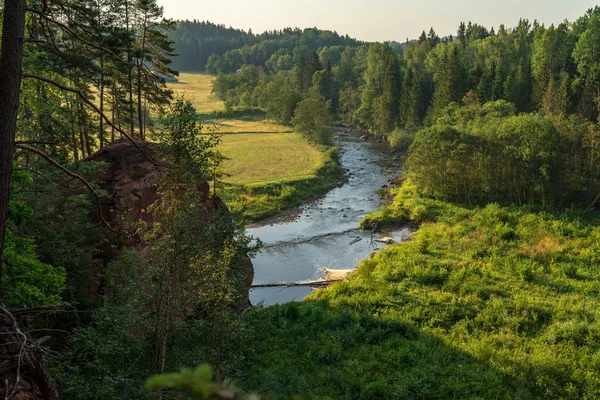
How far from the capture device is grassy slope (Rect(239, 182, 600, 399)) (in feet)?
56.5

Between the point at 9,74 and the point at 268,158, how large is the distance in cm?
6278

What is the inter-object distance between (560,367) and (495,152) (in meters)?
28.3

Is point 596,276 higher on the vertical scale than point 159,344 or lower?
lower

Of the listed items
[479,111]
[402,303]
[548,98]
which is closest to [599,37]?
[548,98]

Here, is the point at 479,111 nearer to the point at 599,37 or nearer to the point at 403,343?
the point at 599,37

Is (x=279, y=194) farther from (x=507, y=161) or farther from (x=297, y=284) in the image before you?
(x=507, y=161)

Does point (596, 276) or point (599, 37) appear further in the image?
point (599, 37)

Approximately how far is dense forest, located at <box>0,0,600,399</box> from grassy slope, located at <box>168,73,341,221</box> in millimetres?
11189

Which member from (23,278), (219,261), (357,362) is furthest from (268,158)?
(23,278)

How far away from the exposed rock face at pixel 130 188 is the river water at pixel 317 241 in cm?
847

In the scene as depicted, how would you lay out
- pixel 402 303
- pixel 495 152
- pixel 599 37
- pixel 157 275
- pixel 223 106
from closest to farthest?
pixel 157 275
pixel 402 303
pixel 495 152
pixel 599 37
pixel 223 106

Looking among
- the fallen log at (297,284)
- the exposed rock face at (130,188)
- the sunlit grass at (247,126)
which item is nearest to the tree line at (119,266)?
the exposed rock face at (130,188)

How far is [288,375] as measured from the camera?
1856 centimetres

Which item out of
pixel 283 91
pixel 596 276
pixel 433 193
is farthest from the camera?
pixel 283 91
